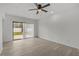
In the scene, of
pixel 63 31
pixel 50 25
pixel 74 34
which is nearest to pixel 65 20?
pixel 63 31

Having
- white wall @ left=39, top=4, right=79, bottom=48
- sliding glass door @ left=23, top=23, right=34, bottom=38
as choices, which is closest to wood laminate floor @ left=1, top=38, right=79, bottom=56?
white wall @ left=39, top=4, right=79, bottom=48

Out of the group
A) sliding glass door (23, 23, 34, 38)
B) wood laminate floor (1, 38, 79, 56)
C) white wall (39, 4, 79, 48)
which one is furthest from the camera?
sliding glass door (23, 23, 34, 38)

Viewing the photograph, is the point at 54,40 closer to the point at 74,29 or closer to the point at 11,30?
the point at 74,29

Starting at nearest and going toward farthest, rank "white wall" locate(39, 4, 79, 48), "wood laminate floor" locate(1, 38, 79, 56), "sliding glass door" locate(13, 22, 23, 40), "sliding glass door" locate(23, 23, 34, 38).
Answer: "wood laminate floor" locate(1, 38, 79, 56)
"white wall" locate(39, 4, 79, 48)
"sliding glass door" locate(13, 22, 23, 40)
"sliding glass door" locate(23, 23, 34, 38)

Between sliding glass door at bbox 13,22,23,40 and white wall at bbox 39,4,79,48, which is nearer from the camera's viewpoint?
white wall at bbox 39,4,79,48

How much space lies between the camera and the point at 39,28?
9422 mm

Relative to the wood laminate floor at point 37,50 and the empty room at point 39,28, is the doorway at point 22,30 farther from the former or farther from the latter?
the wood laminate floor at point 37,50

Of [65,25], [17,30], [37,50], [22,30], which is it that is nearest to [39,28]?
[22,30]

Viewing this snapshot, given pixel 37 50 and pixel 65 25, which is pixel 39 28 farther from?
pixel 37 50

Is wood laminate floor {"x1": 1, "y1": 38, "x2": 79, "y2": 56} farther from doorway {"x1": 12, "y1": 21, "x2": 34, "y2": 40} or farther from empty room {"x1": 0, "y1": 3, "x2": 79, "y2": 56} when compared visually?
doorway {"x1": 12, "y1": 21, "x2": 34, "y2": 40}

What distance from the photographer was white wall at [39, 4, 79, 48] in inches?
186

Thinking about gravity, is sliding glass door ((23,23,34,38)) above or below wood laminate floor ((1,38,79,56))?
above

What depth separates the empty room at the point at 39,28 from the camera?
407 cm

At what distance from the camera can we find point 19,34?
813cm
